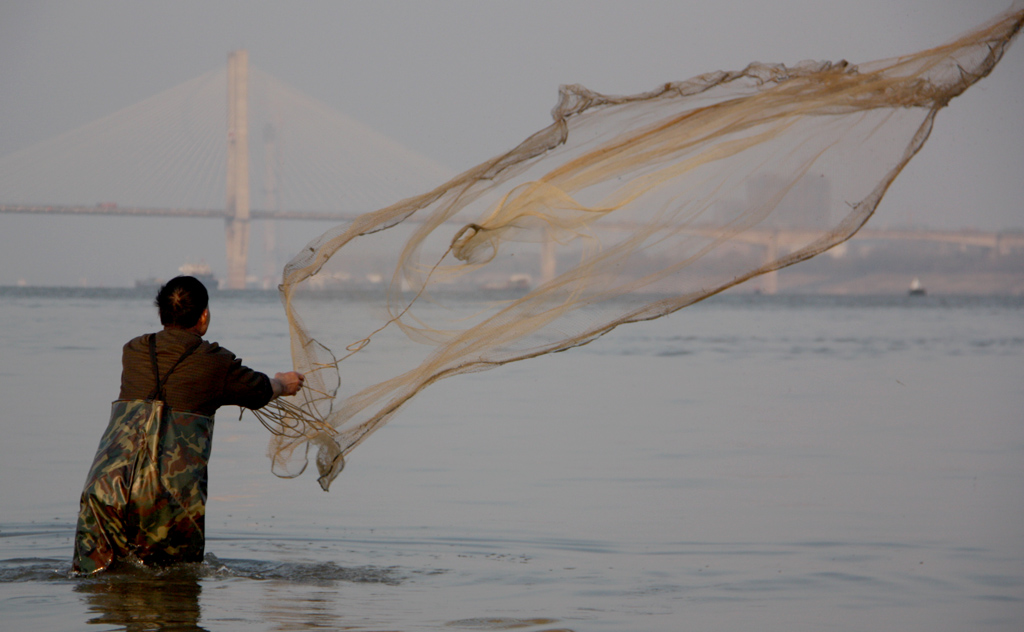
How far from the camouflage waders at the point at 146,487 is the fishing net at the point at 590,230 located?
0.76 meters

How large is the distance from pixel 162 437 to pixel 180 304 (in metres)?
0.55

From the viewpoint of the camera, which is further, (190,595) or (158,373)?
(190,595)

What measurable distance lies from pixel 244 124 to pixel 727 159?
60.2 metres

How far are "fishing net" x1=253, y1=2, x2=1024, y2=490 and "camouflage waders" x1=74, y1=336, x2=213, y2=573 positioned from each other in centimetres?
76

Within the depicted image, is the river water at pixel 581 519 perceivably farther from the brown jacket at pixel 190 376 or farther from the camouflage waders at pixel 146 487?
the brown jacket at pixel 190 376

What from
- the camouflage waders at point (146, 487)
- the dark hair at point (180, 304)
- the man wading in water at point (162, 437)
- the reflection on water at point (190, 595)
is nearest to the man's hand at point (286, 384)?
the man wading in water at point (162, 437)

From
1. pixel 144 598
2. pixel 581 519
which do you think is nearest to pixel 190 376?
pixel 144 598

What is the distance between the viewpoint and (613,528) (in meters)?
7.29

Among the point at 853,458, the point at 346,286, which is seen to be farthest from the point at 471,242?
the point at 853,458

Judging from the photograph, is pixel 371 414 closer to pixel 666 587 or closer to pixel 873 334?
pixel 666 587

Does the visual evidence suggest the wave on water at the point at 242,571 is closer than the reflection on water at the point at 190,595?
No

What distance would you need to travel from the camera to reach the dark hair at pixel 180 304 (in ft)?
16.8

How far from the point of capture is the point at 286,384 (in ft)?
17.5

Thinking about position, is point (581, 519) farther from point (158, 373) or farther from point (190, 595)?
point (158, 373)
